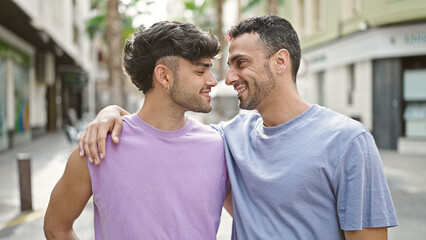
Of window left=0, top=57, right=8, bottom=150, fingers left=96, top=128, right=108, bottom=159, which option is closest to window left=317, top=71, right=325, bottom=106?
window left=0, top=57, right=8, bottom=150

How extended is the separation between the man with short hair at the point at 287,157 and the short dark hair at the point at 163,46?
0.56 feet

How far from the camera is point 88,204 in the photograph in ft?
22.1

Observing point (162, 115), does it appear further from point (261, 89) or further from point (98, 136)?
point (261, 89)

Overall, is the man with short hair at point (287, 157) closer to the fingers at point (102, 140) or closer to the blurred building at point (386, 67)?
the fingers at point (102, 140)

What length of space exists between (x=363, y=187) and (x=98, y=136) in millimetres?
1174

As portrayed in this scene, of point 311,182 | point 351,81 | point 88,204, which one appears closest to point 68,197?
point 311,182

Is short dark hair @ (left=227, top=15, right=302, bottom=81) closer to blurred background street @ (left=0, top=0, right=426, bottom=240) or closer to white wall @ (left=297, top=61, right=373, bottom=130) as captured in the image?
blurred background street @ (left=0, top=0, right=426, bottom=240)

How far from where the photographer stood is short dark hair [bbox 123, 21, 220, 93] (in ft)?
6.75

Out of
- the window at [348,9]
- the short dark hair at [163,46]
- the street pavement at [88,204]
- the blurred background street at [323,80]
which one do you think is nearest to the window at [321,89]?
the blurred background street at [323,80]

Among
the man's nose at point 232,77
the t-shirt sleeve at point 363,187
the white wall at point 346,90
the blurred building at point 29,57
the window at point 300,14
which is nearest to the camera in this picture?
the t-shirt sleeve at point 363,187

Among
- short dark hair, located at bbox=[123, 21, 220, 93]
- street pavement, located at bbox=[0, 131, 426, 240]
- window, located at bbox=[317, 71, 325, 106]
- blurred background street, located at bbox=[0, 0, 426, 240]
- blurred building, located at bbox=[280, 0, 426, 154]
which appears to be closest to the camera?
short dark hair, located at bbox=[123, 21, 220, 93]

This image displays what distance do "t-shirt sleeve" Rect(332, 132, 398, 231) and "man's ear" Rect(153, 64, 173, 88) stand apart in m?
0.90

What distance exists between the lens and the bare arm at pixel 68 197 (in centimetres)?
192

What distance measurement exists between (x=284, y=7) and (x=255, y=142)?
23.9 metres
